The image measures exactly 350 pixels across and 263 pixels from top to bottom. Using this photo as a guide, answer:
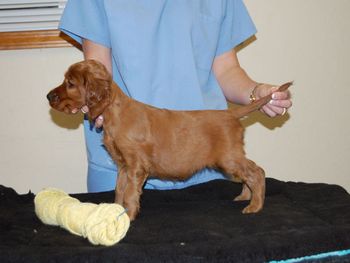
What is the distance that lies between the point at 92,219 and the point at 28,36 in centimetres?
207

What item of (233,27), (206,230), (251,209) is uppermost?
(233,27)

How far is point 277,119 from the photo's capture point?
137 inches

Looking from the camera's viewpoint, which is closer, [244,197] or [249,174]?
[249,174]

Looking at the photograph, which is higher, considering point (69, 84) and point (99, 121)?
point (69, 84)

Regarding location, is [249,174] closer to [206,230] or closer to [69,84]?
[206,230]

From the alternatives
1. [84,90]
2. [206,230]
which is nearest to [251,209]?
→ [206,230]

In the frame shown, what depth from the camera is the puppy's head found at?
1.98m

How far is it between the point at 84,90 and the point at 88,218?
0.68m

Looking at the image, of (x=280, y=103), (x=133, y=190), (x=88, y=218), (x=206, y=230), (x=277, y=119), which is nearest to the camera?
(x=88, y=218)

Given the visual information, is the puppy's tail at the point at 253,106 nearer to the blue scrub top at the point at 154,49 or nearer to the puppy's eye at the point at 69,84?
the blue scrub top at the point at 154,49

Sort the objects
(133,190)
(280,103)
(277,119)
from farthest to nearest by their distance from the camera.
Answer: (277,119) → (280,103) → (133,190)

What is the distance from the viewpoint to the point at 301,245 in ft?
4.55

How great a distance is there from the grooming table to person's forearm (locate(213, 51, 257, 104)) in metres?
0.48

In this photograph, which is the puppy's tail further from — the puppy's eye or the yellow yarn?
the yellow yarn
